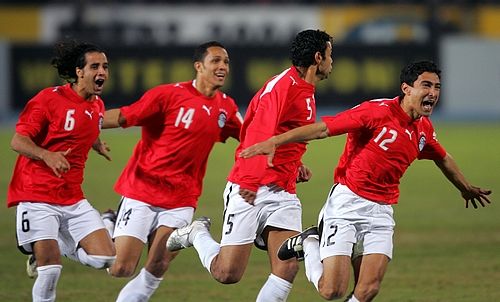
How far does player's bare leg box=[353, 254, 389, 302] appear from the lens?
814 centimetres

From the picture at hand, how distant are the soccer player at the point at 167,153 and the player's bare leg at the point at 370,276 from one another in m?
1.84

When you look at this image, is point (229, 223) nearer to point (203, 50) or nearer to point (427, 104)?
point (203, 50)

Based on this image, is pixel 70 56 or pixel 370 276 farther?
pixel 70 56

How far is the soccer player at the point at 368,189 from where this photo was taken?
327 inches

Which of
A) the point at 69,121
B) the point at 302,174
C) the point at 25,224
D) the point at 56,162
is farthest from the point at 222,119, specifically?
the point at 25,224

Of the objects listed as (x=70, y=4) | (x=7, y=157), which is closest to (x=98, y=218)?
(x=7, y=157)

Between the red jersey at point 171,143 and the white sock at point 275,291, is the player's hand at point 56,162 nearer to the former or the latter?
the red jersey at point 171,143

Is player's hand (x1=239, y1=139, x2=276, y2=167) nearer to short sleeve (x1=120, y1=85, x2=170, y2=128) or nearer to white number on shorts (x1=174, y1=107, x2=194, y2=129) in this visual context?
white number on shorts (x1=174, y1=107, x2=194, y2=129)

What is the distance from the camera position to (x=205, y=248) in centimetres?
901

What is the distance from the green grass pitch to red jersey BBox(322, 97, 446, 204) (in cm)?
234

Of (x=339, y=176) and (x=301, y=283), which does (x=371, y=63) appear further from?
(x=339, y=176)

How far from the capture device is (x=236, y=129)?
9891 millimetres

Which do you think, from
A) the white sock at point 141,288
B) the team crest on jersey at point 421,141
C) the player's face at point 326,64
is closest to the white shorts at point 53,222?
the white sock at point 141,288

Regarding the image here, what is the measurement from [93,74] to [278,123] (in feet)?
5.48
